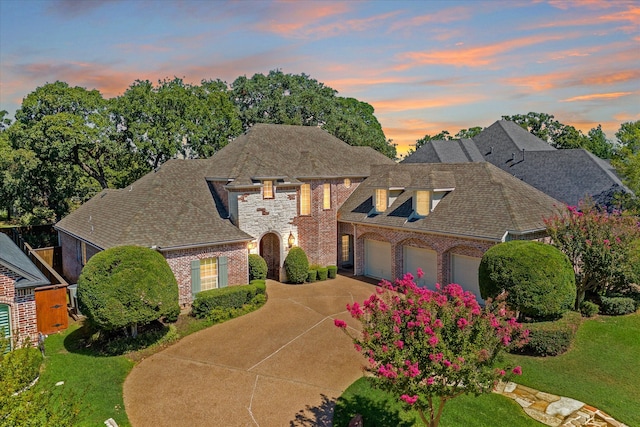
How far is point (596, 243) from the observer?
57.5 feet

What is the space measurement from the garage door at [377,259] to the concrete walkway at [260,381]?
265 inches

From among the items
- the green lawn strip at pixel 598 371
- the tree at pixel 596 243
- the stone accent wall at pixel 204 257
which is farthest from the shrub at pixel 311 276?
the tree at pixel 596 243

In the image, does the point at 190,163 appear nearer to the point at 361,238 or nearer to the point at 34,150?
the point at 361,238

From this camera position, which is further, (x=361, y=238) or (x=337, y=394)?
(x=361, y=238)

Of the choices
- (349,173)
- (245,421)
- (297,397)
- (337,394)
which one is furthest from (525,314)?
(349,173)

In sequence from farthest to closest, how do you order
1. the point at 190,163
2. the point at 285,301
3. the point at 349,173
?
the point at 349,173 → the point at 190,163 → the point at 285,301

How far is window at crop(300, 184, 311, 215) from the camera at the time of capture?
81.6ft

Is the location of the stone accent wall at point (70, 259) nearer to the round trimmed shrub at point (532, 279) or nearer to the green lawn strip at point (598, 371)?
the round trimmed shrub at point (532, 279)

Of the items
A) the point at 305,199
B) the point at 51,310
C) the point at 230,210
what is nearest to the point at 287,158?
the point at 305,199

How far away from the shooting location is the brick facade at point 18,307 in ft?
47.0

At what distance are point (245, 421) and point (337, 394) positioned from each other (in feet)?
9.27

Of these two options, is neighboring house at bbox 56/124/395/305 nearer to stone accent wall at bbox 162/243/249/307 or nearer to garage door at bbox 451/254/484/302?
stone accent wall at bbox 162/243/249/307

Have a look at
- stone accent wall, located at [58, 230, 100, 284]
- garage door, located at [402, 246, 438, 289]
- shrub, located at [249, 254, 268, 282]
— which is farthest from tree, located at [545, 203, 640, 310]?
stone accent wall, located at [58, 230, 100, 284]

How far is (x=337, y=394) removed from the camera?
12.4 metres
